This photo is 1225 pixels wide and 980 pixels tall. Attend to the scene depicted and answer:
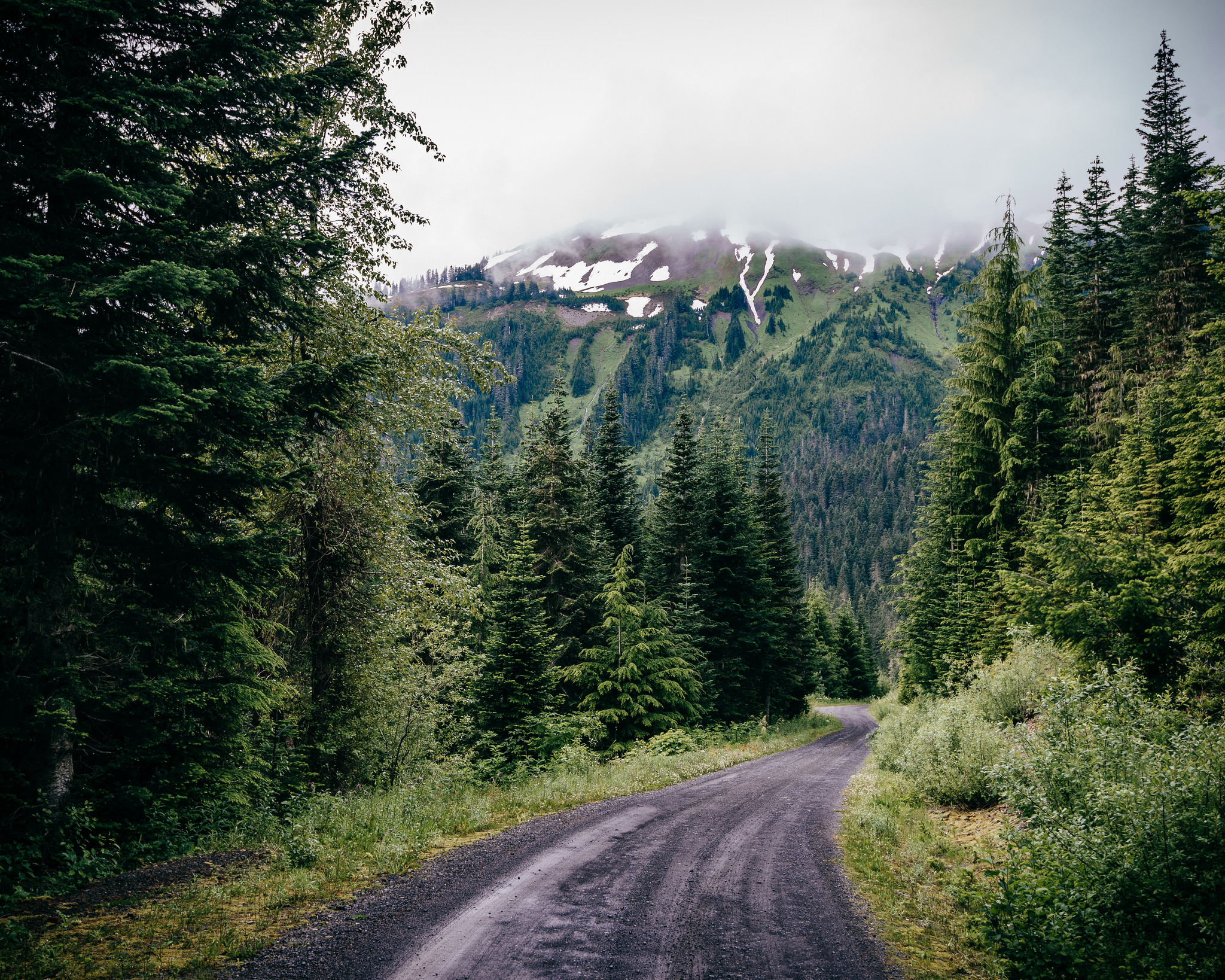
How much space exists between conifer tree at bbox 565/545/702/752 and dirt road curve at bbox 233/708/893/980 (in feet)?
36.2

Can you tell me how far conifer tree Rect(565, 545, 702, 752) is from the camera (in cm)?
2178

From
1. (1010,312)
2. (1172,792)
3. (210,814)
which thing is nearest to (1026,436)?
(1010,312)

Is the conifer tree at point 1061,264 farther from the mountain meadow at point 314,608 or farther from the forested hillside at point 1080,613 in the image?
the mountain meadow at point 314,608

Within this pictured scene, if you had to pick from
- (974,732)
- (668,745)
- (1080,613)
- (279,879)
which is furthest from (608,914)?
(668,745)

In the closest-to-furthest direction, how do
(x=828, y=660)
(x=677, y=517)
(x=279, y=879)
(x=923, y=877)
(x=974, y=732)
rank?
(x=279, y=879) → (x=923, y=877) → (x=974, y=732) → (x=677, y=517) → (x=828, y=660)

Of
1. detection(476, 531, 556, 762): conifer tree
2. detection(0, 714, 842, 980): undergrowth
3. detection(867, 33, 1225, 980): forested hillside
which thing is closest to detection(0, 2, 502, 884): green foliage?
detection(0, 714, 842, 980): undergrowth

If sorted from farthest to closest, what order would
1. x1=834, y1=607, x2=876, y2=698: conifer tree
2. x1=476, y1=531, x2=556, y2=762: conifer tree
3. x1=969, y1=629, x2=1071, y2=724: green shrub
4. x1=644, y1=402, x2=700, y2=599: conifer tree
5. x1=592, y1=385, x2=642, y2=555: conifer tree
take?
x1=834, y1=607, x2=876, y2=698: conifer tree < x1=644, y1=402, x2=700, y2=599: conifer tree < x1=592, y1=385, x2=642, y2=555: conifer tree < x1=476, y1=531, x2=556, y2=762: conifer tree < x1=969, y1=629, x2=1071, y2=724: green shrub

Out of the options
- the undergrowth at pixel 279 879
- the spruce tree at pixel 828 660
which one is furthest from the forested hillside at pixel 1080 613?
the spruce tree at pixel 828 660

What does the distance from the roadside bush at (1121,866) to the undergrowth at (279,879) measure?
706 cm

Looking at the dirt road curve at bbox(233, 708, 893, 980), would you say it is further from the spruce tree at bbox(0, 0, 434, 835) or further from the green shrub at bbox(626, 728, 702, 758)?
the green shrub at bbox(626, 728, 702, 758)

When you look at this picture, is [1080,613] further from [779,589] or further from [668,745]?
[779,589]

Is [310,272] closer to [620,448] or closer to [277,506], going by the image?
[277,506]

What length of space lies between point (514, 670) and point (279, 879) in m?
13.0

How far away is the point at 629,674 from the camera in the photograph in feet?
71.9
